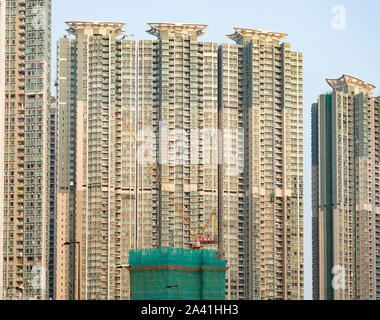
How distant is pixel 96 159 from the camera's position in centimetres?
17800

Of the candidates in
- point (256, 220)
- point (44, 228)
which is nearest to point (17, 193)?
point (44, 228)

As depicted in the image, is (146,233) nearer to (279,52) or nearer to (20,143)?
(20,143)

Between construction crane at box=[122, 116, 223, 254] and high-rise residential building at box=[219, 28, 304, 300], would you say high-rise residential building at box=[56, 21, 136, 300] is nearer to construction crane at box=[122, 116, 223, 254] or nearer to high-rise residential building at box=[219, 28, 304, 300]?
construction crane at box=[122, 116, 223, 254]

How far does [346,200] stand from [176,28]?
53.1 meters

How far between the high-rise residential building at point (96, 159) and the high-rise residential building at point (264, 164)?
67.6 feet

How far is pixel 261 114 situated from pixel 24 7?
5351cm

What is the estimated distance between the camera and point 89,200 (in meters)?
175

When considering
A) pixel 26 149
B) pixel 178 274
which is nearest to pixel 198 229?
pixel 178 274

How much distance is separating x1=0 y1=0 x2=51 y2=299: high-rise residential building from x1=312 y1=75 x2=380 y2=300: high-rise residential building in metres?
62.6

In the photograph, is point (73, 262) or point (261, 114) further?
point (261, 114)

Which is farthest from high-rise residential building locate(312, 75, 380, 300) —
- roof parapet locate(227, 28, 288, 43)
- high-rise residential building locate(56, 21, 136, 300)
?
high-rise residential building locate(56, 21, 136, 300)

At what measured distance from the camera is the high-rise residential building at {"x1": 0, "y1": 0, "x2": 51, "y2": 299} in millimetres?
160250

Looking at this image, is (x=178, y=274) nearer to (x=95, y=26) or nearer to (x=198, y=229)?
(x=198, y=229)

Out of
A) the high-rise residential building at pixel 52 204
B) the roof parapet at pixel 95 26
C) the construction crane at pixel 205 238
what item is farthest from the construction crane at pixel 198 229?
the roof parapet at pixel 95 26
